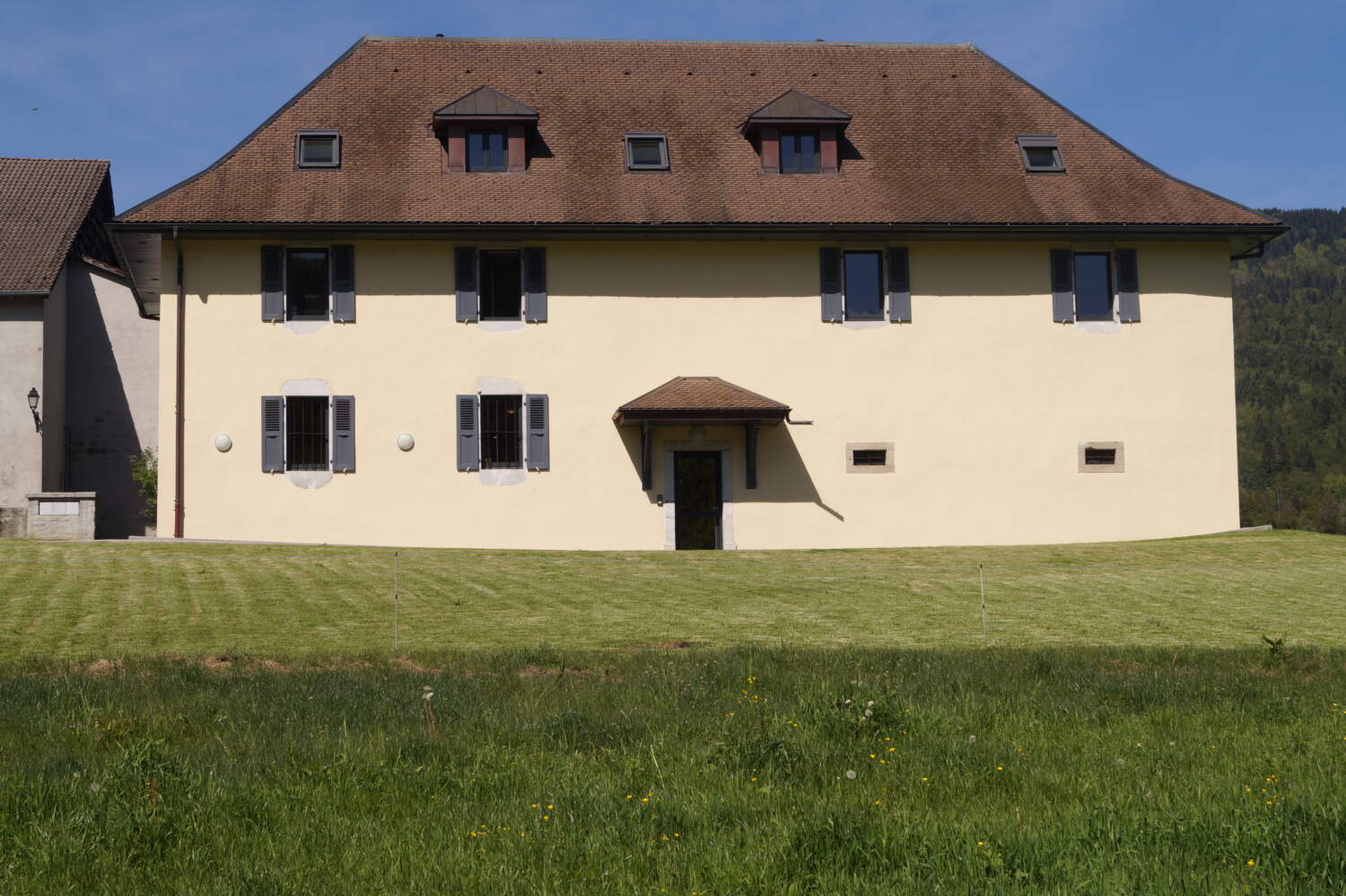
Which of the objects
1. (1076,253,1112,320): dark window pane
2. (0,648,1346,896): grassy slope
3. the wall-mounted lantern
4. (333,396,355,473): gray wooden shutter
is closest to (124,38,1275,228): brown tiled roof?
(1076,253,1112,320): dark window pane

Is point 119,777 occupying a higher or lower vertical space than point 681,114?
lower

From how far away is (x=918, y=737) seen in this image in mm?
7277

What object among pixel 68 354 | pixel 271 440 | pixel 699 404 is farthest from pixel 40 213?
pixel 699 404

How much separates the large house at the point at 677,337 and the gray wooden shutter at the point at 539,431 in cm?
5

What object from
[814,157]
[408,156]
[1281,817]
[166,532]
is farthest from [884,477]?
[1281,817]

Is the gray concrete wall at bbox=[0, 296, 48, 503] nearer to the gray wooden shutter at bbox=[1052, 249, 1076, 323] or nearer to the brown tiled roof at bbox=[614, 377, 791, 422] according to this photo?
the brown tiled roof at bbox=[614, 377, 791, 422]

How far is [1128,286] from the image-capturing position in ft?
90.4

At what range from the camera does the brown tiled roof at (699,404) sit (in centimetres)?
2525

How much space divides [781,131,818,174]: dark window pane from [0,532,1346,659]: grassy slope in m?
8.83

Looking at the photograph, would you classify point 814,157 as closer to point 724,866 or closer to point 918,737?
point 918,737

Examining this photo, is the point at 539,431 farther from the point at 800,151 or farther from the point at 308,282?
the point at 800,151

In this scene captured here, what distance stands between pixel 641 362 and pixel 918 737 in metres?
20.0

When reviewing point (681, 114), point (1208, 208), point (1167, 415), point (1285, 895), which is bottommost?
point (1285, 895)

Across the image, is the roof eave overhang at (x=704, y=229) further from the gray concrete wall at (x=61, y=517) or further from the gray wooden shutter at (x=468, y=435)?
the gray concrete wall at (x=61, y=517)
